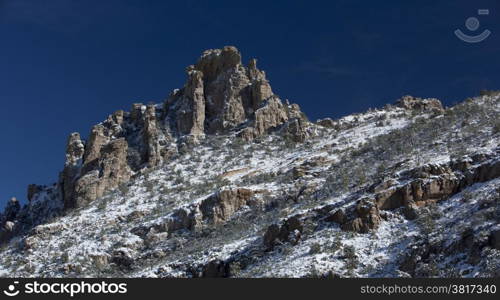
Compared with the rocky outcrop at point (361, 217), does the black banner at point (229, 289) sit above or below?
below

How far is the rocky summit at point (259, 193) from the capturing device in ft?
125

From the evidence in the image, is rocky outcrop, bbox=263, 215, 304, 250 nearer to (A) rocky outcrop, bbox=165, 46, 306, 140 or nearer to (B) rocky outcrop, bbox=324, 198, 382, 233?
(B) rocky outcrop, bbox=324, 198, 382, 233

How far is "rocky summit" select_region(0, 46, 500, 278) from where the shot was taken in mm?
37969

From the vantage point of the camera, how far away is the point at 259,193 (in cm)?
5422

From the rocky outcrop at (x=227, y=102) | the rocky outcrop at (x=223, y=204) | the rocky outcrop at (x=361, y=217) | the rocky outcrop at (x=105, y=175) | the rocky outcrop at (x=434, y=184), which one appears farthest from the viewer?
the rocky outcrop at (x=227, y=102)

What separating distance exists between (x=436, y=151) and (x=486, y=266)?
18.8m

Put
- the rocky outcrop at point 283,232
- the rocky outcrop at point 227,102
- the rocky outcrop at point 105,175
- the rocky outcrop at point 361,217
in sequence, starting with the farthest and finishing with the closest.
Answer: the rocky outcrop at point 227,102, the rocky outcrop at point 105,175, the rocky outcrop at point 283,232, the rocky outcrop at point 361,217

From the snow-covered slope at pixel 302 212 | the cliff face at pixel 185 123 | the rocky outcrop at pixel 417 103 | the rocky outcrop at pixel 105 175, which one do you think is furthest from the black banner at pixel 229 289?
the rocky outcrop at pixel 417 103

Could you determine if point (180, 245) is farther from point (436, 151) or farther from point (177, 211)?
point (436, 151)

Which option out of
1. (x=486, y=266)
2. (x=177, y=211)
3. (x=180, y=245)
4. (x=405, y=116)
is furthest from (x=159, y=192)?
(x=486, y=266)

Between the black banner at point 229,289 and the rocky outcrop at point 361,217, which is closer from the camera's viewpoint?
the black banner at point 229,289

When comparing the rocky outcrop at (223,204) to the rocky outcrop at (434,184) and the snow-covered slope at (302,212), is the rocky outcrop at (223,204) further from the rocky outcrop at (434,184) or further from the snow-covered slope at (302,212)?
the rocky outcrop at (434,184)

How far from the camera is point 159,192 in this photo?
2495 inches

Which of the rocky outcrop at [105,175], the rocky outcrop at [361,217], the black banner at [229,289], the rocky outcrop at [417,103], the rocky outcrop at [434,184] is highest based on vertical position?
the rocky outcrop at [417,103]
